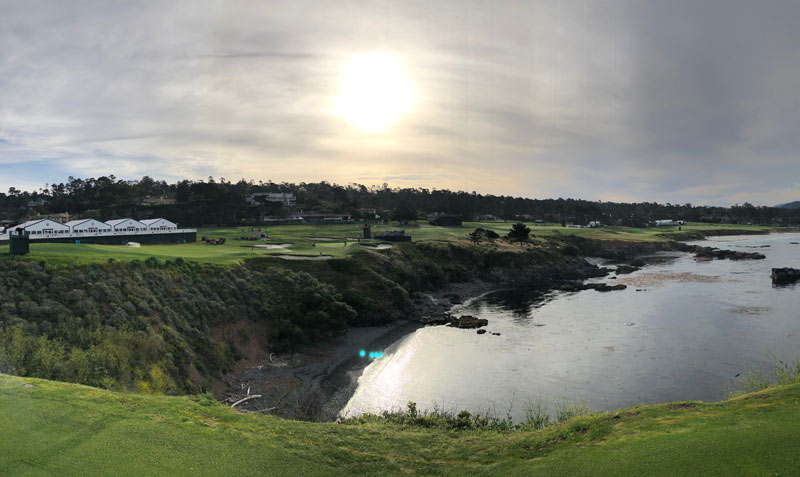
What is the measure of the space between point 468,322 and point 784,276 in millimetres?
57946

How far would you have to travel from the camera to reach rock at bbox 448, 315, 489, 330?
1795 inches

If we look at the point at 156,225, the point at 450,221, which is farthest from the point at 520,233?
the point at 156,225

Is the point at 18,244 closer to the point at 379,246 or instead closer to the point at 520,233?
the point at 379,246

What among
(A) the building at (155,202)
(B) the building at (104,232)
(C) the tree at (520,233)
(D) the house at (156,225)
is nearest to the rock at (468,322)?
(B) the building at (104,232)

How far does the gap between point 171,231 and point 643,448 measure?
67.3m

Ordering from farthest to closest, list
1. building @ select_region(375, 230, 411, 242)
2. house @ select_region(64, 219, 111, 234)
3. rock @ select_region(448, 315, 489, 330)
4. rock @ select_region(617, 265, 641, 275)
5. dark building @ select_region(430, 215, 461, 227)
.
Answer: dark building @ select_region(430, 215, 461, 227) → rock @ select_region(617, 265, 641, 275) → building @ select_region(375, 230, 411, 242) → house @ select_region(64, 219, 111, 234) → rock @ select_region(448, 315, 489, 330)

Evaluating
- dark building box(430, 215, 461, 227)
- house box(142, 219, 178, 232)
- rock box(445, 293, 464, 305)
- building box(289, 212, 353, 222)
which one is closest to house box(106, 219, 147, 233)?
house box(142, 219, 178, 232)

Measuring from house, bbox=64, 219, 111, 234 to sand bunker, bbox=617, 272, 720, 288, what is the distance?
248 ft

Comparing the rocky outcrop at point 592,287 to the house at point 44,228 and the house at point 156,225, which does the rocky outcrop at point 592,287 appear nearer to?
the house at point 156,225

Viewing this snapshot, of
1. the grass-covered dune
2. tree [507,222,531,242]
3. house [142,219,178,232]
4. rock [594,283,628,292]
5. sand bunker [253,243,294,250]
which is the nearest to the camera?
the grass-covered dune

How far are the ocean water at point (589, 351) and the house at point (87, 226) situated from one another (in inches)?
1672

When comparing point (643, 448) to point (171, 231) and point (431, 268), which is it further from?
point (171, 231)

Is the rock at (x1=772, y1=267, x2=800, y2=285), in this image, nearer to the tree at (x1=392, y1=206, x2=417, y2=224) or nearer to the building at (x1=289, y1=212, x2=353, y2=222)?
the tree at (x1=392, y1=206, x2=417, y2=224)

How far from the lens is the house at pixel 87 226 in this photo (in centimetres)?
5331
